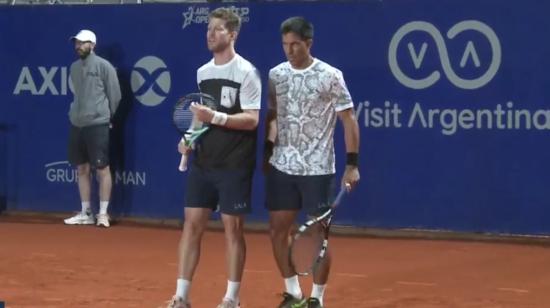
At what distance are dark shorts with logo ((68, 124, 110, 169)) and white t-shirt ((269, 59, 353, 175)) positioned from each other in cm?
518

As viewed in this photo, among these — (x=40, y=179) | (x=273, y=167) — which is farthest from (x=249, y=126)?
(x=40, y=179)

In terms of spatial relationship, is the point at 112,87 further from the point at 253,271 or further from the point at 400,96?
the point at 253,271

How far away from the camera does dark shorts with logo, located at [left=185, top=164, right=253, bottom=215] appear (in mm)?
7008

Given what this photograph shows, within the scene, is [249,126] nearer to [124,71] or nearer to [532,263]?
[532,263]

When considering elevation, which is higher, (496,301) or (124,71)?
(124,71)

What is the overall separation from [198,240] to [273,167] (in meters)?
0.63

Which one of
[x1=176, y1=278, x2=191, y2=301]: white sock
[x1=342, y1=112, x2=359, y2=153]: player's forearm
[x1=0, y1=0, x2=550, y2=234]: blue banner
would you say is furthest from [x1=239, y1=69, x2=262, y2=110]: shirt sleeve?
[x1=0, y1=0, x2=550, y2=234]: blue banner

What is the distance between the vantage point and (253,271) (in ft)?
30.4

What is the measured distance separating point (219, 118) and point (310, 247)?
92 centimetres

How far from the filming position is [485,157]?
35.6 ft

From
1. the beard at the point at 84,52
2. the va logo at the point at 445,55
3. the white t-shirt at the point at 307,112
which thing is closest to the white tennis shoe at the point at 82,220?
the beard at the point at 84,52

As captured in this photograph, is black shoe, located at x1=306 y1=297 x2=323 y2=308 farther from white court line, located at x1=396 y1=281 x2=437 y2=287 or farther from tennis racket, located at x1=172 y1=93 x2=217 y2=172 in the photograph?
white court line, located at x1=396 y1=281 x2=437 y2=287

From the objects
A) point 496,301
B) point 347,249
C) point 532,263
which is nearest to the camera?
point 496,301

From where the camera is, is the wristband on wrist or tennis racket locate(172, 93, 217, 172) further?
tennis racket locate(172, 93, 217, 172)
